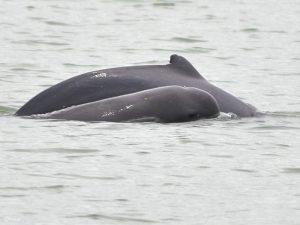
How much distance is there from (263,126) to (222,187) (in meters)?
2.99

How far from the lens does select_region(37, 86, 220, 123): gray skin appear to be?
547 inches

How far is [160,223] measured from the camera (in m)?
10.5

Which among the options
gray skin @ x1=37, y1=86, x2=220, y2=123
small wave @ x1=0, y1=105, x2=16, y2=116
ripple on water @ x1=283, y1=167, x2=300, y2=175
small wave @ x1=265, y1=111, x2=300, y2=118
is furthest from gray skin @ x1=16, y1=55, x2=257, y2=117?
ripple on water @ x1=283, y1=167, x2=300, y2=175

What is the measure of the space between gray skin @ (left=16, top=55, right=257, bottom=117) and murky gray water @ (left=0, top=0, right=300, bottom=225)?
0.20 meters

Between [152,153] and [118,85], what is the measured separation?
1.46 meters

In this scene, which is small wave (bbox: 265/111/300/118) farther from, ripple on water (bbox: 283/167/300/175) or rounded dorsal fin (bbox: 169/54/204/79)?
ripple on water (bbox: 283/167/300/175)

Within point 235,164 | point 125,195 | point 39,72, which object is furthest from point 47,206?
point 39,72

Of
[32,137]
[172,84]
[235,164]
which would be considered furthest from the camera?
[172,84]

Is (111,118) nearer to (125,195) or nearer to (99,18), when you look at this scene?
(125,195)

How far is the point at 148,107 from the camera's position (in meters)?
13.9

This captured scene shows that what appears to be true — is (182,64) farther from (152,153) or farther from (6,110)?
(6,110)

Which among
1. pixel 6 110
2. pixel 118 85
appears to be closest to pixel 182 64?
pixel 118 85

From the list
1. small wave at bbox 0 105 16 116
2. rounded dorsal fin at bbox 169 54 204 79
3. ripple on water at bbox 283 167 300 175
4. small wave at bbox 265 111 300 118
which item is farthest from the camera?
small wave at bbox 265 111 300 118

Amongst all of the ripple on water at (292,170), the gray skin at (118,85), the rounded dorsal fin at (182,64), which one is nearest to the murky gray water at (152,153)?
the ripple on water at (292,170)
